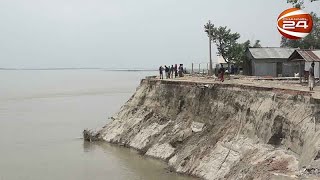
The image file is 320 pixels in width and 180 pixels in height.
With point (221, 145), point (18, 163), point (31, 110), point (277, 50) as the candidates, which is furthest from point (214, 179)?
point (31, 110)

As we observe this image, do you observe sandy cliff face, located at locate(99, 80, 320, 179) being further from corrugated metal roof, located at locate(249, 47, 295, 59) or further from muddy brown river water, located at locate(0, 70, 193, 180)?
corrugated metal roof, located at locate(249, 47, 295, 59)

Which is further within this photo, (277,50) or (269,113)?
(277,50)

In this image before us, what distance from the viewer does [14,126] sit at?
4738 cm

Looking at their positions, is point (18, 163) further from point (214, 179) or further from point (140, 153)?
point (214, 179)

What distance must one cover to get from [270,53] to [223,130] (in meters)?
23.0

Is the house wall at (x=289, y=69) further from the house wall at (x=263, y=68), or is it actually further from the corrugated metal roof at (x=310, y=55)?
the corrugated metal roof at (x=310, y=55)

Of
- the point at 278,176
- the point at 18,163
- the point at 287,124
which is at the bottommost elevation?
the point at 18,163

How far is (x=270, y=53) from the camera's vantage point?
4781cm

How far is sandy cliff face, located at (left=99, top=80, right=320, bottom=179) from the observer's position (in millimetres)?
21000

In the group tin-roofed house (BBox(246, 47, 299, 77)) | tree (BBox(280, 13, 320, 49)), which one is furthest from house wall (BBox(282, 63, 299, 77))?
tree (BBox(280, 13, 320, 49))

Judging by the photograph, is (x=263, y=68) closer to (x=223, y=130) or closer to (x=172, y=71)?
(x=172, y=71)

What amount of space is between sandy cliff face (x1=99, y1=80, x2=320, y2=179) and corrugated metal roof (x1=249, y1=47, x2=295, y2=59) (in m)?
14.1

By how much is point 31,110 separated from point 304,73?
41663 millimetres

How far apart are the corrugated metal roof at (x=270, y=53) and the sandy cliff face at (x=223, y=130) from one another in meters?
14.1
